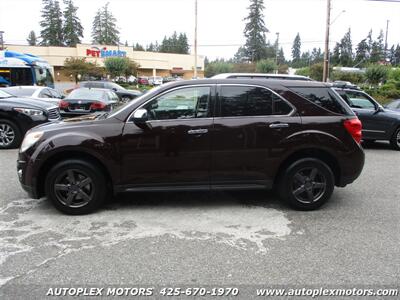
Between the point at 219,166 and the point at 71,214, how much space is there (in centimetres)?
200

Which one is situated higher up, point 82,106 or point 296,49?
point 296,49

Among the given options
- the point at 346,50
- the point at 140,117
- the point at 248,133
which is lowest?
the point at 248,133

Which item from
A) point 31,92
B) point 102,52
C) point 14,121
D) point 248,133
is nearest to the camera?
point 248,133

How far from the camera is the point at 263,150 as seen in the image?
498 cm

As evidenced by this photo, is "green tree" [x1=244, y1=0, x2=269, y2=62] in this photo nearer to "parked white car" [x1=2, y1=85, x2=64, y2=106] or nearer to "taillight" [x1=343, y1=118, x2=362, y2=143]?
"parked white car" [x1=2, y1=85, x2=64, y2=106]

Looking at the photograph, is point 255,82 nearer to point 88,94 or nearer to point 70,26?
point 88,94

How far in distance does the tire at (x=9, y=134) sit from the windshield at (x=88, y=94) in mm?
4323

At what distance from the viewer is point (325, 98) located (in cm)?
520

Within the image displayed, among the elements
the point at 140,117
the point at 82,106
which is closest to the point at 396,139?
the point at 140,117

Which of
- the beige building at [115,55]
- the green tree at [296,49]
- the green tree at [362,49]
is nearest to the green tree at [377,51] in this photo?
the green tree at [362,49]

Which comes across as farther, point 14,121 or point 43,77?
point 43,77

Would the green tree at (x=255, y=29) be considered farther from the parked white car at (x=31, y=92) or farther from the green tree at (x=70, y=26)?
the parked white car at (x=31, y=92)

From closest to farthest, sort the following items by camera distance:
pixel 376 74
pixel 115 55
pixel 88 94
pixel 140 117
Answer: pixel 140 117 → pixel 88 94 → pixel 376 74 → pixel 115 55

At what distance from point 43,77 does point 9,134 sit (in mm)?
14607
